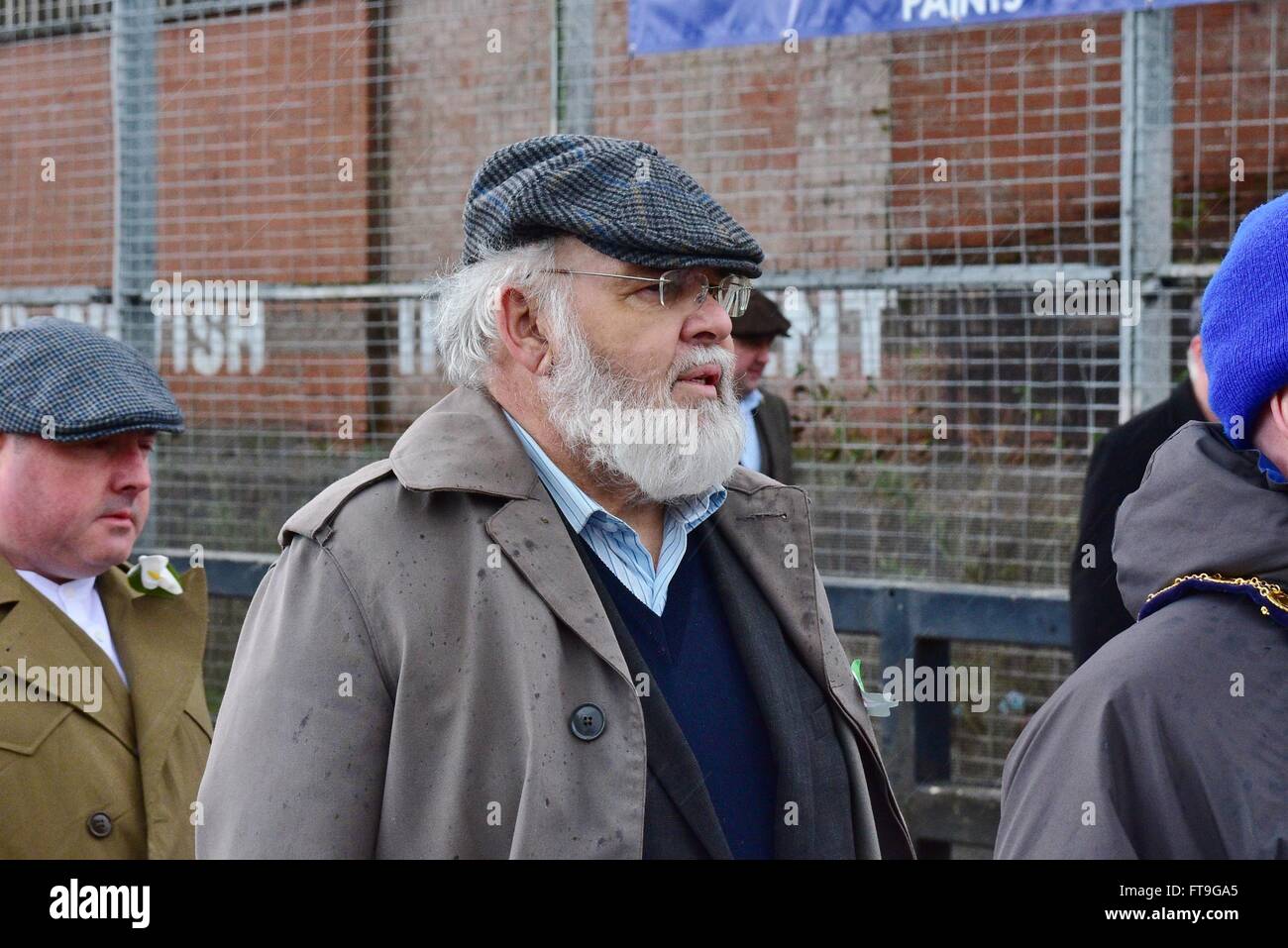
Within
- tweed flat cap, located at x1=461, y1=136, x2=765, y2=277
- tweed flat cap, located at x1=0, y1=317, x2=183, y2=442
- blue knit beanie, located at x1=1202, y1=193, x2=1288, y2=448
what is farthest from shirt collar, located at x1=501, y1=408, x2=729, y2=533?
tweed flat cap, located at x1=0, y1=317, x2=183, y2=442

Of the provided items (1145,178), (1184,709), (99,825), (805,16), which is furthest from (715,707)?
(805,16)

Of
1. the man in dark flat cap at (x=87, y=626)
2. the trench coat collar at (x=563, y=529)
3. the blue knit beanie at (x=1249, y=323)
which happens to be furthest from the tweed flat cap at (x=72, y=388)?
the blue knit beanie at (x=1249, y=323)

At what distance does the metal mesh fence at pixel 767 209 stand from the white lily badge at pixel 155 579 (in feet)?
9.43

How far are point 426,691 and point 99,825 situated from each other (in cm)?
111

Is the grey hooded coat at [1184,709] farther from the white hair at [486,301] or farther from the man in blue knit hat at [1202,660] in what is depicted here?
the white hair at [486,301]

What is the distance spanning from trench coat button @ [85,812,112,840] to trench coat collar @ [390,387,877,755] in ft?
3.60

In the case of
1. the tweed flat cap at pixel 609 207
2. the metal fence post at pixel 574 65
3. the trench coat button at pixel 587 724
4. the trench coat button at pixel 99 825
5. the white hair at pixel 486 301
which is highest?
the metal fence post at pixel 574 65

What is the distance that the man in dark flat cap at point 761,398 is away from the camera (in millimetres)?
5691

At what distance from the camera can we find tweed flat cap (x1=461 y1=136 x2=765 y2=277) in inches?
93.3

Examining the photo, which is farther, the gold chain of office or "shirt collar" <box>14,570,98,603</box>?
"shirt collar" <box>14,570,98,603</box>

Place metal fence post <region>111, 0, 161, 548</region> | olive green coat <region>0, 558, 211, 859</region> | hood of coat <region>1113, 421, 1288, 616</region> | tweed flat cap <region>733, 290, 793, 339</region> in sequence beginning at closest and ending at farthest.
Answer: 1. hood of coat <region>1113, 421, 1288, 616</region>
2. olive green coat <region>0, 558, 211, 859</region>
3. tweed flat cap <region>733, 290, 793, 339</region>
4. metal fence post <region>111, 0, 161, 548</region>

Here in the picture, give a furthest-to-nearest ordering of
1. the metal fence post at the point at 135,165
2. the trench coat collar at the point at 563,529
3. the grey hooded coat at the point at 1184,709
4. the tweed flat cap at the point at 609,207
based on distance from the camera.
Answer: the metal fence post at the point at 135,165 < the tweed flat cap at the point at 609,207 < the trench coat collar at the point at 563,529 < the grey hooded coat at the point at 1184,709

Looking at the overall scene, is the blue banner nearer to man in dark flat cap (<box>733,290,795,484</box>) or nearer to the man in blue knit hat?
man in dark flat cap (<box>733,290,795,484</box>)
